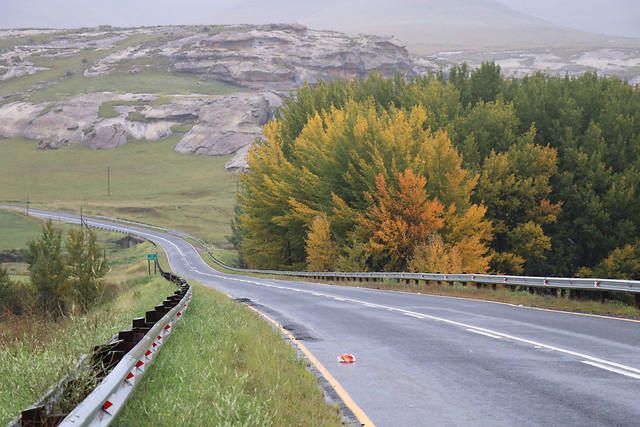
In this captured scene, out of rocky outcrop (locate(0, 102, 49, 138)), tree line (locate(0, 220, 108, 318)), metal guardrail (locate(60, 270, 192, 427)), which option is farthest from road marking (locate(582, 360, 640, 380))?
rocky outcrop (locate(0, 102, 49, 138))

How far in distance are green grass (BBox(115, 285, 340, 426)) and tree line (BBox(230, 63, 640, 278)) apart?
29271 millimetres

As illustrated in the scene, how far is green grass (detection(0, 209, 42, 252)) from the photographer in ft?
260

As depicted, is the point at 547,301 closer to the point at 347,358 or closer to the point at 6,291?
the point at 347,358

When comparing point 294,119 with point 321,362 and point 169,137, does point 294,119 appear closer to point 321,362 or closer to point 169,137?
point 321,362

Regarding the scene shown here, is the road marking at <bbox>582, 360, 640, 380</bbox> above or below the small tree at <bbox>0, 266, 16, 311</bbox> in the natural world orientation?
above

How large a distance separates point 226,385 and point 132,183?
143460 mm

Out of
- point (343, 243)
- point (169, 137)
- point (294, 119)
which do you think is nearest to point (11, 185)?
point (169, 137)

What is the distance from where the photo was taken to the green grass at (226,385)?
596cm

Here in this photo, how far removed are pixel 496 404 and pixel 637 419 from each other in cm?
145

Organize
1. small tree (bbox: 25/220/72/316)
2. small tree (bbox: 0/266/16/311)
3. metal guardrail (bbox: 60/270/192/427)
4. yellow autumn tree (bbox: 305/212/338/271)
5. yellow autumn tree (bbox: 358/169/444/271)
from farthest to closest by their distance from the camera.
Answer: small tree (bbox: 25/220/72/316) → yellow autumn tree (bbox: 305/212/338/271) → small tree (bbox: 0/266/16/311) → yellow autumn tree (bbox: 358/169/444/271) → metal guardrail (bbox: 60/270/192/427)

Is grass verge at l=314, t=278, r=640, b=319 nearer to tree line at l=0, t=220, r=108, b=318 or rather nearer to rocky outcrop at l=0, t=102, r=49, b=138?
tree line at l=0, t=220, r=108, b=318

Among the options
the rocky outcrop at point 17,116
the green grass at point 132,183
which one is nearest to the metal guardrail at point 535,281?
the green grass at point 132,183

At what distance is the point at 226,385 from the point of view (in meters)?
7.39

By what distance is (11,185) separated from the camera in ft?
440
